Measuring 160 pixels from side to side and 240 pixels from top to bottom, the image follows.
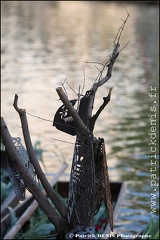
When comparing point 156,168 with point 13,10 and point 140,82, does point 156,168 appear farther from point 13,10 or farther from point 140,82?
point 13,10

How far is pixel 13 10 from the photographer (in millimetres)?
23031

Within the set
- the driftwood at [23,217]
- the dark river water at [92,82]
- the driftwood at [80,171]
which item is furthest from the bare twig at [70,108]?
the driftwood at [23,217]

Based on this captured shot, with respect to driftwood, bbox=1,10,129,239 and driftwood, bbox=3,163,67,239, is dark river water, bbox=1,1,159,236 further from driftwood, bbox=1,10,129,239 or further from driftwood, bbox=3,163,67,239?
driftwood, bbox=3,163,67,239

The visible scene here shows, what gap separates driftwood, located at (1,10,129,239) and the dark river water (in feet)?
0.35

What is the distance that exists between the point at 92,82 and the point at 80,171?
9.43 metres

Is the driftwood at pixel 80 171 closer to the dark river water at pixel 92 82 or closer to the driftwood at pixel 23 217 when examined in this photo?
the dark river water at pixel 92 82

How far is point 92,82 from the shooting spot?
10.2m

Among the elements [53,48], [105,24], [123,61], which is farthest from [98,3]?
[123,61]

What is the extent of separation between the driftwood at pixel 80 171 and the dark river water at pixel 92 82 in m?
0.11

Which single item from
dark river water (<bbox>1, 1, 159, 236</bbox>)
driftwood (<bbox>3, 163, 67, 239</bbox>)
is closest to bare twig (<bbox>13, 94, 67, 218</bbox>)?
dark river water (<bbox>1, 1, 159, 236</bbox>)

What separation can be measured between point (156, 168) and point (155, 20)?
1639cm

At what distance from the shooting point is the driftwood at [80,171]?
0.78 m

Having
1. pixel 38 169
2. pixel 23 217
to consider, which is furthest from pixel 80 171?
pixel 23 217

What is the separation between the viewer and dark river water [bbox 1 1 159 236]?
598cm
